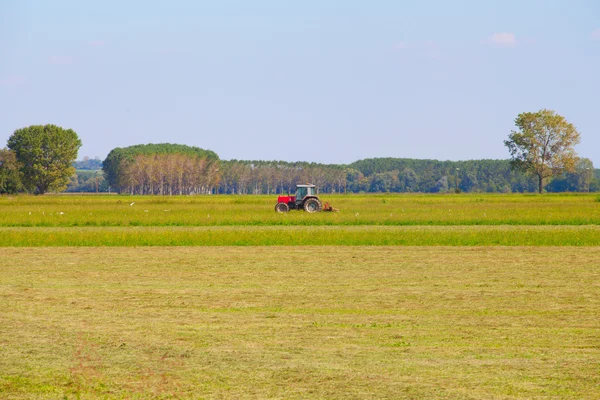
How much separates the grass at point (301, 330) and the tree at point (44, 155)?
125305 millimetres

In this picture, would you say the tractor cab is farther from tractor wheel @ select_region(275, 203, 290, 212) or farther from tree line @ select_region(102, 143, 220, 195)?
tree line @ select_region(102, 143, 220, 195)

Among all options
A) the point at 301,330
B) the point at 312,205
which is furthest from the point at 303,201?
the point at 301,330

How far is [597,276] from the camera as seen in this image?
19.3m

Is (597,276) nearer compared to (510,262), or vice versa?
(597,276)

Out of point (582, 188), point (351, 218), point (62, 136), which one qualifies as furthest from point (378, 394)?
point (582, 188)

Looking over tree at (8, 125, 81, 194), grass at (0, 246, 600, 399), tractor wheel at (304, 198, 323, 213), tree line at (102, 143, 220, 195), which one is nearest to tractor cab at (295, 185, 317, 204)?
tractor wheel at (304, 198, 323, 213)

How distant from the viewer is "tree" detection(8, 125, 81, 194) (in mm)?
141375

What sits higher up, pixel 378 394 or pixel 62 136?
pixel 62 136

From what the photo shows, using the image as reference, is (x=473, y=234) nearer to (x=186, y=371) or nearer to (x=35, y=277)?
(x=35, y=277)

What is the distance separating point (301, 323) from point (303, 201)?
3967 cm

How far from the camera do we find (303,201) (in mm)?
52812

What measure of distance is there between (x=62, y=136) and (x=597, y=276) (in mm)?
138947

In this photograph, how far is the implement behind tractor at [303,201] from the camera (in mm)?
52562

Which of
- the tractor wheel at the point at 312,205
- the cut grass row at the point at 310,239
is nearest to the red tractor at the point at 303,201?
the tractor wheel at the point at 312,205
